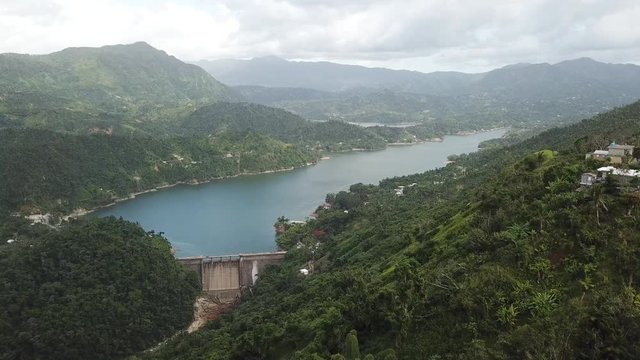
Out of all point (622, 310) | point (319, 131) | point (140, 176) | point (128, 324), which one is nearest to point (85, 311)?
point (128, 324)

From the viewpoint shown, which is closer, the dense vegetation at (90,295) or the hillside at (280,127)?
the dense vegetation at (90,295)

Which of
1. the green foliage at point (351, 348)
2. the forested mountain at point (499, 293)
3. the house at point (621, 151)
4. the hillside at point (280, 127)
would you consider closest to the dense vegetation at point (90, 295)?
the forested mountain at point (499, 293)

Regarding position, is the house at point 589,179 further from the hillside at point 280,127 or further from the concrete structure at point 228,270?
the hillside at point 280,127

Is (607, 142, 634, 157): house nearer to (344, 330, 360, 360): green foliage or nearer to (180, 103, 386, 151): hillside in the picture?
(344, 330, 360, 360): green foliage

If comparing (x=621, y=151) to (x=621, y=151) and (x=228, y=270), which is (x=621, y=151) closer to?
(x=621, y=151)

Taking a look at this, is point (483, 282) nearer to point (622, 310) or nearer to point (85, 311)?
point (622, 310)
